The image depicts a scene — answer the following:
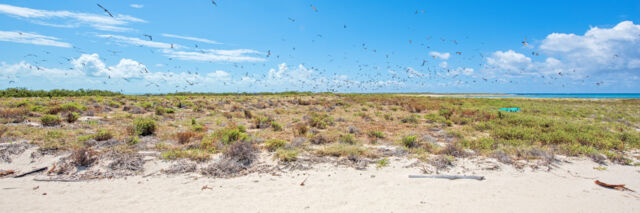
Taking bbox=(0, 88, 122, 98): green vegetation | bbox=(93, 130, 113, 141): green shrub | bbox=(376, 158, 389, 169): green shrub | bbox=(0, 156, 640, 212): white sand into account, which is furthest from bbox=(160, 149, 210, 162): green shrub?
bbox=(0, 88, 122, 98): green vegetation

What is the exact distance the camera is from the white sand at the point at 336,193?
207 inches

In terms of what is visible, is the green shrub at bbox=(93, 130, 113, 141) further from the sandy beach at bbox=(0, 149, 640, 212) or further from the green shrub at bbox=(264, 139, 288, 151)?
the green shrub at bbox=(264, 139, 288, 151)

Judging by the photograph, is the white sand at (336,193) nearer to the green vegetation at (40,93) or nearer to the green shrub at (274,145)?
the green shrub at (274,145)

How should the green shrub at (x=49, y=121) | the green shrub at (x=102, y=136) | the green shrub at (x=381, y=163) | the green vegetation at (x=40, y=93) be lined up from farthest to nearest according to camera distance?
the green vegetation at (x=40, y=93) < the green shrub at (x=49, y=121) < the green shrub at (x=102, y=136) < the green shrub at (x=381, y=163)

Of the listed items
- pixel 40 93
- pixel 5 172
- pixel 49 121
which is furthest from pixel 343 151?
pixel 40 93

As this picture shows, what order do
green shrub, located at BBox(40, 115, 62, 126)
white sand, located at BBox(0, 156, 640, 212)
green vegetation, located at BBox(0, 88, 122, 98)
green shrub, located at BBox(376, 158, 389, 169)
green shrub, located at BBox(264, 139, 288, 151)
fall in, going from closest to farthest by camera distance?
1. white sand, located at BBox(0, 156, 640, 212)
2. green shrub, located at BBox(376, 158, 389, 169)
3. green shrub, located at BBox(264, 139, 288, 151)
4. green shrub, located at BBox(40, 115, 62, 126)
5. green vegetation, located at BBox(0, 88, 122, 98)

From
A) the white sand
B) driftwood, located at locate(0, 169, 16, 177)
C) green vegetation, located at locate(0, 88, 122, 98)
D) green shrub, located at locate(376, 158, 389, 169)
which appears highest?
green vegetation, located at locate(0, 88, 122, 98)

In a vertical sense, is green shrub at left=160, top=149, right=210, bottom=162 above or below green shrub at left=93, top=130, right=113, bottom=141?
below

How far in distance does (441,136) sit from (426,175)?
6.47 metres

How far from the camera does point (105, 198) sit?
5.65 metres

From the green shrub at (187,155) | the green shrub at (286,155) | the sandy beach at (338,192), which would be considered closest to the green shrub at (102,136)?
the sandy beach at (338,192)

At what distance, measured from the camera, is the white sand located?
5.27m

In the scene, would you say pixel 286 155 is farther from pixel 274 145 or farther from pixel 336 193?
pixel 336 193

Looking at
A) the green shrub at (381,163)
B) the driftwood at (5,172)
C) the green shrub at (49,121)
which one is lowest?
the driftwood at (5,172)
